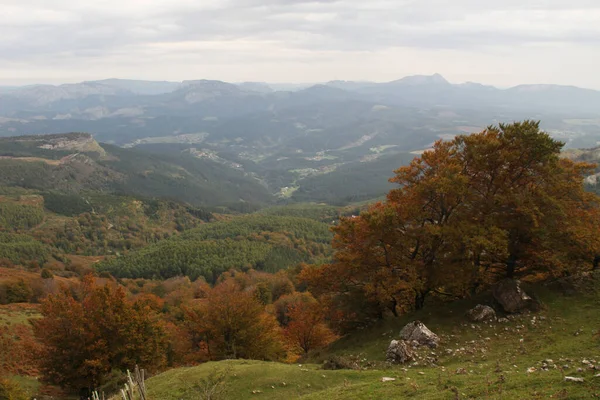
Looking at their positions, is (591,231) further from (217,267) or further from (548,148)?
(217,267)

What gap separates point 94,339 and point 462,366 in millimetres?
34372

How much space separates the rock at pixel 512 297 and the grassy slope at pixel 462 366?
1.19m

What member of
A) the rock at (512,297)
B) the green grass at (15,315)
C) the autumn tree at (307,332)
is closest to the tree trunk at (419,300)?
the rock at (512,297)

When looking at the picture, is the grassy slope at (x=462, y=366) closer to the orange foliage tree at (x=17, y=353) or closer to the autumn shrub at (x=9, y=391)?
the autumn shrub at (x=9, y=391)

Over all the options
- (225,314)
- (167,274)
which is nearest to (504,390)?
(225,314)

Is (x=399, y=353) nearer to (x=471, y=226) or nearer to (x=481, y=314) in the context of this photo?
(x=481, y=314)

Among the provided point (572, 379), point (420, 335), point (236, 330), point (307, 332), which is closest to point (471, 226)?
point (420, 335)

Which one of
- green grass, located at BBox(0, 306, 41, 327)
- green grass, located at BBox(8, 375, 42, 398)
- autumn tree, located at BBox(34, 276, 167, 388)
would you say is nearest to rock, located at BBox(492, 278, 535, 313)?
autumn tree, located at BBox(34, 276, 167, 388)

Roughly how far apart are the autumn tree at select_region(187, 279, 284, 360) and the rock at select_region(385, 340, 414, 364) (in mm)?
18402

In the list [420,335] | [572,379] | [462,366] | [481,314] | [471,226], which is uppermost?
[471,226]

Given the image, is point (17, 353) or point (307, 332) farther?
point (307, 332)

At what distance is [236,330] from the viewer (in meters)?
42.1

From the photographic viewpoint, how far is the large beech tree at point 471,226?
31984 mm

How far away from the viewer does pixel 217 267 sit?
159 m
